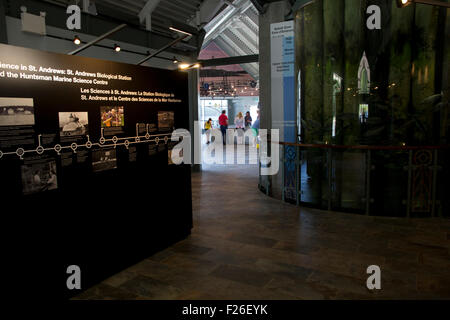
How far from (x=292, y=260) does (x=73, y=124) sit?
271 cm

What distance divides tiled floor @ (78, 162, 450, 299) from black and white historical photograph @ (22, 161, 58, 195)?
3.58 feet

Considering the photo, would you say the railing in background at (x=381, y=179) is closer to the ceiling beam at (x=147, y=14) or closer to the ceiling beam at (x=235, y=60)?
the ceiling beam at (x=147, y=14)

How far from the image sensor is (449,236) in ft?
15.4

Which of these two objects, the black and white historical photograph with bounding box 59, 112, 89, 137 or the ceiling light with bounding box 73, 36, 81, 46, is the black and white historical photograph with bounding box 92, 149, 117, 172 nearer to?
the black and white historical photograph with bounding box 59, 112, 89, 137

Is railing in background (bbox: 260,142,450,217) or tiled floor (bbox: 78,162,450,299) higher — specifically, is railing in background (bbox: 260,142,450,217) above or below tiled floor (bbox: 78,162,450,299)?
above

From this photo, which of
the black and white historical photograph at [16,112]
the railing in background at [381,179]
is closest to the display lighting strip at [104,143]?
the black and white historical photograph at [16,112]

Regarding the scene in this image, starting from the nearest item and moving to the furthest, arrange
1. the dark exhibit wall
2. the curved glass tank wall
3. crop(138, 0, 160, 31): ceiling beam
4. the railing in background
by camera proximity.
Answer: the dark exhibit wall < the curved glass tank wall < the railing in background < crop(138, 0, 160, 31): ceiling beam

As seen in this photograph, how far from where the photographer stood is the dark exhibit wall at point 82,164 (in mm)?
2734

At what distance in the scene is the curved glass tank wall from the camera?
5426 millimetres

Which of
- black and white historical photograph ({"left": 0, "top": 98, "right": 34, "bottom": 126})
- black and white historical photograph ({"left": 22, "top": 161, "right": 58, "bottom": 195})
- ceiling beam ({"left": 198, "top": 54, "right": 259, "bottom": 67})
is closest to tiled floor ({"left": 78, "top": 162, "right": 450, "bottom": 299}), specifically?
black and white historical photograph ({"left": 22, "top": 161, "right": 58, "bottom": 195})

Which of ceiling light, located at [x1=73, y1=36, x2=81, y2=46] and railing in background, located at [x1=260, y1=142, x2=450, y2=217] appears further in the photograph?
ceiling light, located at [x1=73, y1=36, x2=81, y2=46]

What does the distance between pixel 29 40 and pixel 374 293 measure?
6159 mm

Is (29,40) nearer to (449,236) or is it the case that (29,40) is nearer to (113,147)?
(113,147)
